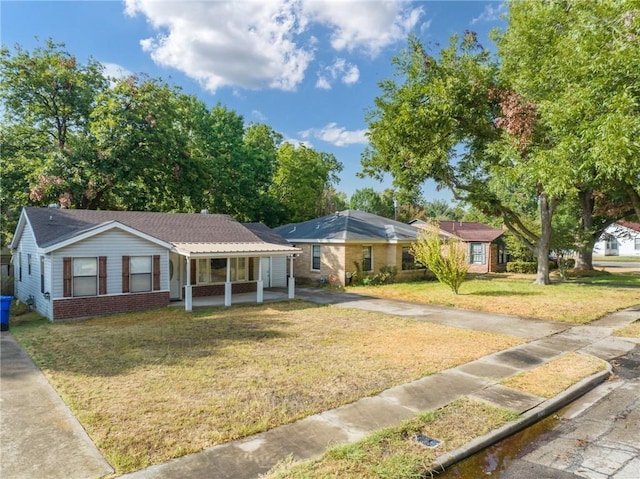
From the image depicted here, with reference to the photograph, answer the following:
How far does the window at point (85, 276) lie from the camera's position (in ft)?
44.5

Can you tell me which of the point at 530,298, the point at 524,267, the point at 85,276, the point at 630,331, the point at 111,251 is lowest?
the point at 630,331

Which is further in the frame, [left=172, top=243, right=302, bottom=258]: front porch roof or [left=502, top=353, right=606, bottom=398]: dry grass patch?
[left=172, top=243, right=302, bottom=258]: front porch roof

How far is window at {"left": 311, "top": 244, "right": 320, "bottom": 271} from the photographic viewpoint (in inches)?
933

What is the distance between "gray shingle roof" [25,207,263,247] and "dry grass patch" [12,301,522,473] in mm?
3777

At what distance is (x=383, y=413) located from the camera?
5.92 meters

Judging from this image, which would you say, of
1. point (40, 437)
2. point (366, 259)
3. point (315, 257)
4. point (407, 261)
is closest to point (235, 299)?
point (315, 257)

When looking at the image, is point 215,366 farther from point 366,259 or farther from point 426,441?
point 366,259

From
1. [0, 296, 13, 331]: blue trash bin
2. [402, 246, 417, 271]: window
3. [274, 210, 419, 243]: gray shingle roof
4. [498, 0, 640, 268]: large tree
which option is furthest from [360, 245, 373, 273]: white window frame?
[0, 296, 13, 331]: blue trash bin

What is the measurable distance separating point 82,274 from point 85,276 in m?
0.12

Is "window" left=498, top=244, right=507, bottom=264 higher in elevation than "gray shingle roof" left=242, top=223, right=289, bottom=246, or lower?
lower

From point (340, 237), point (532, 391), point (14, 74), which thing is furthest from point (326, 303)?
point (14, 74)

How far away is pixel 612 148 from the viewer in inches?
413

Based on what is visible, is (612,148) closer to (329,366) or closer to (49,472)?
(329,366)

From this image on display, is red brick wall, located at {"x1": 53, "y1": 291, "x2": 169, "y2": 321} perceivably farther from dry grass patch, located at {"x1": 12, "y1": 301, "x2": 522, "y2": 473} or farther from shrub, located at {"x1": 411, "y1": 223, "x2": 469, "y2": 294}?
shrub, located at {"x1": 411, "y1": 223, "x2": 469, "y2": 294}
